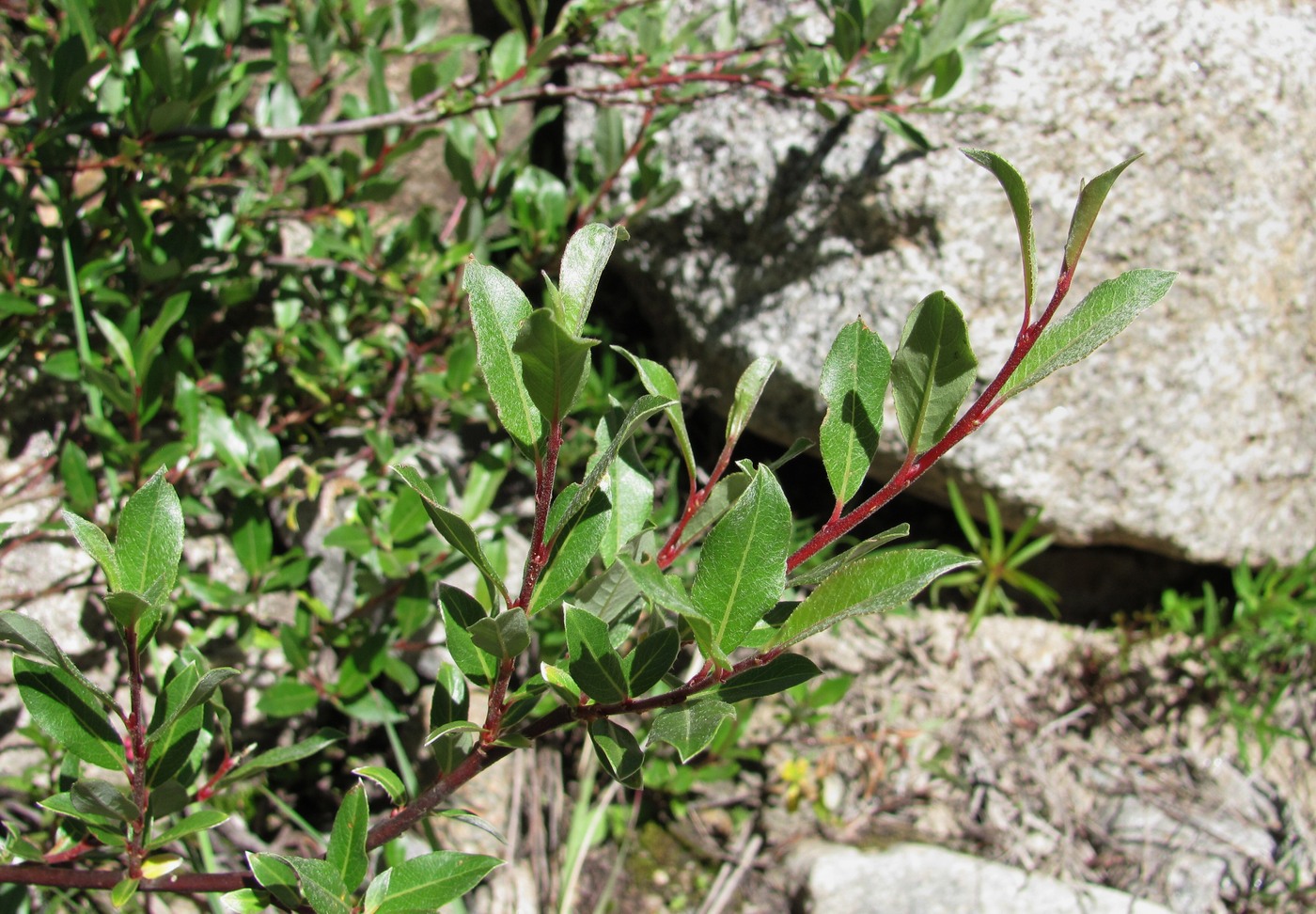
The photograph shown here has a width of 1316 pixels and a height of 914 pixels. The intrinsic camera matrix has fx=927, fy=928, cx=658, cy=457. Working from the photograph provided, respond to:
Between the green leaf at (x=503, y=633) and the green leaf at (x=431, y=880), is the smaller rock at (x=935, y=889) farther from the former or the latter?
the green leaf at (x=503, y=633)

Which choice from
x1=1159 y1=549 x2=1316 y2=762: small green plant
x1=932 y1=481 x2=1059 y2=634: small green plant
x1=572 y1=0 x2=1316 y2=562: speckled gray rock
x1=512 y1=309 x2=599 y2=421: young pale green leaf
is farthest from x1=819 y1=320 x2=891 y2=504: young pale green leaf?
x1=1159 y1=549 x2=1316 y2=762: small green plant

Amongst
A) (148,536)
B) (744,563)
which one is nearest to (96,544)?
(148,536)

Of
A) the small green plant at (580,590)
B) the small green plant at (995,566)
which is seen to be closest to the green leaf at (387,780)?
the small green plant at (580,590)

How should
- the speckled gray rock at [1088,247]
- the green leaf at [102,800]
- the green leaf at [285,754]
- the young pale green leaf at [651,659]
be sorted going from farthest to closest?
the speckled gray rock at [1088,247], the green leaf at [285,754], the green leaf at [102,800], the young pale green leaf at [651,659]

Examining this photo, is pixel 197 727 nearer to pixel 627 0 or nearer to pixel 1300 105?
pixel 627 0

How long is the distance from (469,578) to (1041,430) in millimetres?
1249

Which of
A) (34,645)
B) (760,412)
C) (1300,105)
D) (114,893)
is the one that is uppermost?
(1300,105)

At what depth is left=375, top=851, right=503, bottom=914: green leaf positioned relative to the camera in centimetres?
72

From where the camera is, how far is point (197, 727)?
2.66 ft

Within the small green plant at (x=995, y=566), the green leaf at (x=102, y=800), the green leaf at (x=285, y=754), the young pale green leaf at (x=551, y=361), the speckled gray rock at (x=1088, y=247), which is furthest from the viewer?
the small green plant at (x=995, y=566)

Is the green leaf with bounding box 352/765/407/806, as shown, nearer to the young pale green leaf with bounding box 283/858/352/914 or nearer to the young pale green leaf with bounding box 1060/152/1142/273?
the young pale green leaf with bounding box 283/858/352/914

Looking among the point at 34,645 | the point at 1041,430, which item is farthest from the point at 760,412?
the point at 34,645

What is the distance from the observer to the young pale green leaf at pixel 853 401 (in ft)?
2.24

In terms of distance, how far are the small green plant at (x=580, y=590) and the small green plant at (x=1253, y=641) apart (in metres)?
1.97
